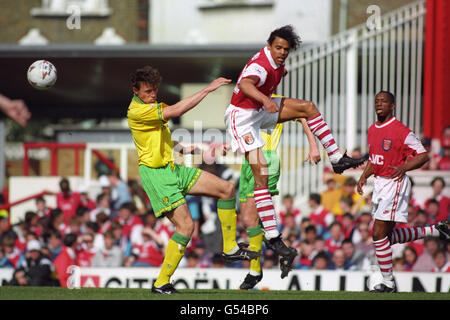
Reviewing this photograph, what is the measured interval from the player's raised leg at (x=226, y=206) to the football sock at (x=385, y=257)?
1611 mm

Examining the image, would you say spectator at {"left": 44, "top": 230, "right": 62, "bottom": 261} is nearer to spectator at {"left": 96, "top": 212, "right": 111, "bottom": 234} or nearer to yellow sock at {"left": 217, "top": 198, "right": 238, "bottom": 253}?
spectator at {"left": 96, "top": 212, "right": 111, "bottom": 234}

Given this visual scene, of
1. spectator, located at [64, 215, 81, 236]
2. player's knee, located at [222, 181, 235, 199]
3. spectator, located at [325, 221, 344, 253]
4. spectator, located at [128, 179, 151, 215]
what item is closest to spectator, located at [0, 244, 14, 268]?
spectator, located at [64, 215, 81, 236]

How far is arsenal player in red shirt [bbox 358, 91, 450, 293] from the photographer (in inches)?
405

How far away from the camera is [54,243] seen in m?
15.3

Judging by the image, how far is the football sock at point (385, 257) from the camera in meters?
10.5

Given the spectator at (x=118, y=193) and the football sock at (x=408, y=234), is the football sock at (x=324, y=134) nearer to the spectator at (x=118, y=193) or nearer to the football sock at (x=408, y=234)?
the football sock at (x=408, y=234)

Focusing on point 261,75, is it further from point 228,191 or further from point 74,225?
point 74,225

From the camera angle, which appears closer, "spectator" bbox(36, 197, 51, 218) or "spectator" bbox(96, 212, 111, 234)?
"spectator" bbox(96, 212, 111, 234)

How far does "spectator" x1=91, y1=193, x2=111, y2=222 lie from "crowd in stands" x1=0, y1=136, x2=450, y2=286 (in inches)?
0.7

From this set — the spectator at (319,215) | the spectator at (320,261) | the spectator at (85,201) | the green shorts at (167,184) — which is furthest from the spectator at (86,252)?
the green shorts at (167,184)

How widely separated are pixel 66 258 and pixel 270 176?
5.22 meters

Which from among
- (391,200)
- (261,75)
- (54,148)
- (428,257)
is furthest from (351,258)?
(54,148)
